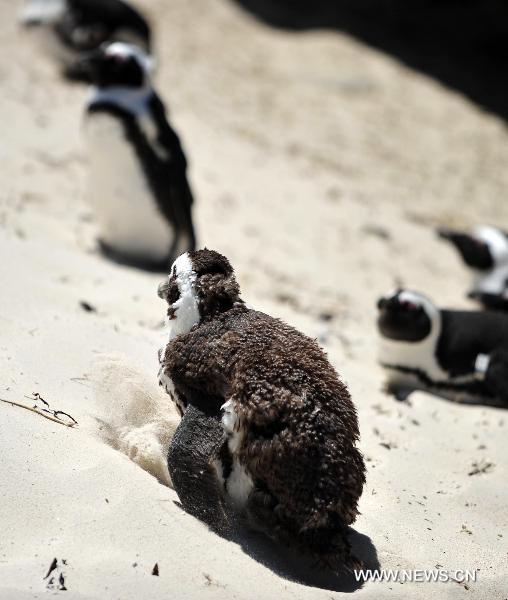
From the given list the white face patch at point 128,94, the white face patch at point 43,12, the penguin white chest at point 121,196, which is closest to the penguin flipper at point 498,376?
the penguin white chest at point 121,196

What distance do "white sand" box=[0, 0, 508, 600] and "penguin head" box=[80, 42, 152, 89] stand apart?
3.61 feet

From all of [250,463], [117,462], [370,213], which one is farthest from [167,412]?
[370,213]

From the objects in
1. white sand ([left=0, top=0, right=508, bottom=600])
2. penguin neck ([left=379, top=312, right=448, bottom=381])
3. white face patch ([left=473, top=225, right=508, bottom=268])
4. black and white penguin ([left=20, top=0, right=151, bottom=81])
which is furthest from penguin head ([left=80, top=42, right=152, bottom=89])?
black and white penguin ([left=20, top=0, right=151, bottom=81])

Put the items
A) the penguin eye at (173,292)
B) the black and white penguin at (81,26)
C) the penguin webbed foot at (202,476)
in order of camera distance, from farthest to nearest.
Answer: the black and white penguin at (81,26), the penguin eye at (173,292), the penguin webbed foot at (202,476)

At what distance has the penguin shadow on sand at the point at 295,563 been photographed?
9.16 ft

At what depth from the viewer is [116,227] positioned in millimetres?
6621

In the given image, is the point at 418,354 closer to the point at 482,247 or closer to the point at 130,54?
the point at 482,247

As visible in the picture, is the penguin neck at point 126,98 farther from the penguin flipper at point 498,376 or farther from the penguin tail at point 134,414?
the penguin tail at point 134,414

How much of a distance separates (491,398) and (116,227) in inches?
118

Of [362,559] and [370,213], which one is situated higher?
[362,559]

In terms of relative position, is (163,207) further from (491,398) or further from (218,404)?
(218,404)

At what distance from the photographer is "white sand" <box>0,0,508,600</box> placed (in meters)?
2.75

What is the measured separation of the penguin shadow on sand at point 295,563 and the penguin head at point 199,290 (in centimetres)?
75

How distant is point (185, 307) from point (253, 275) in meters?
3.73
